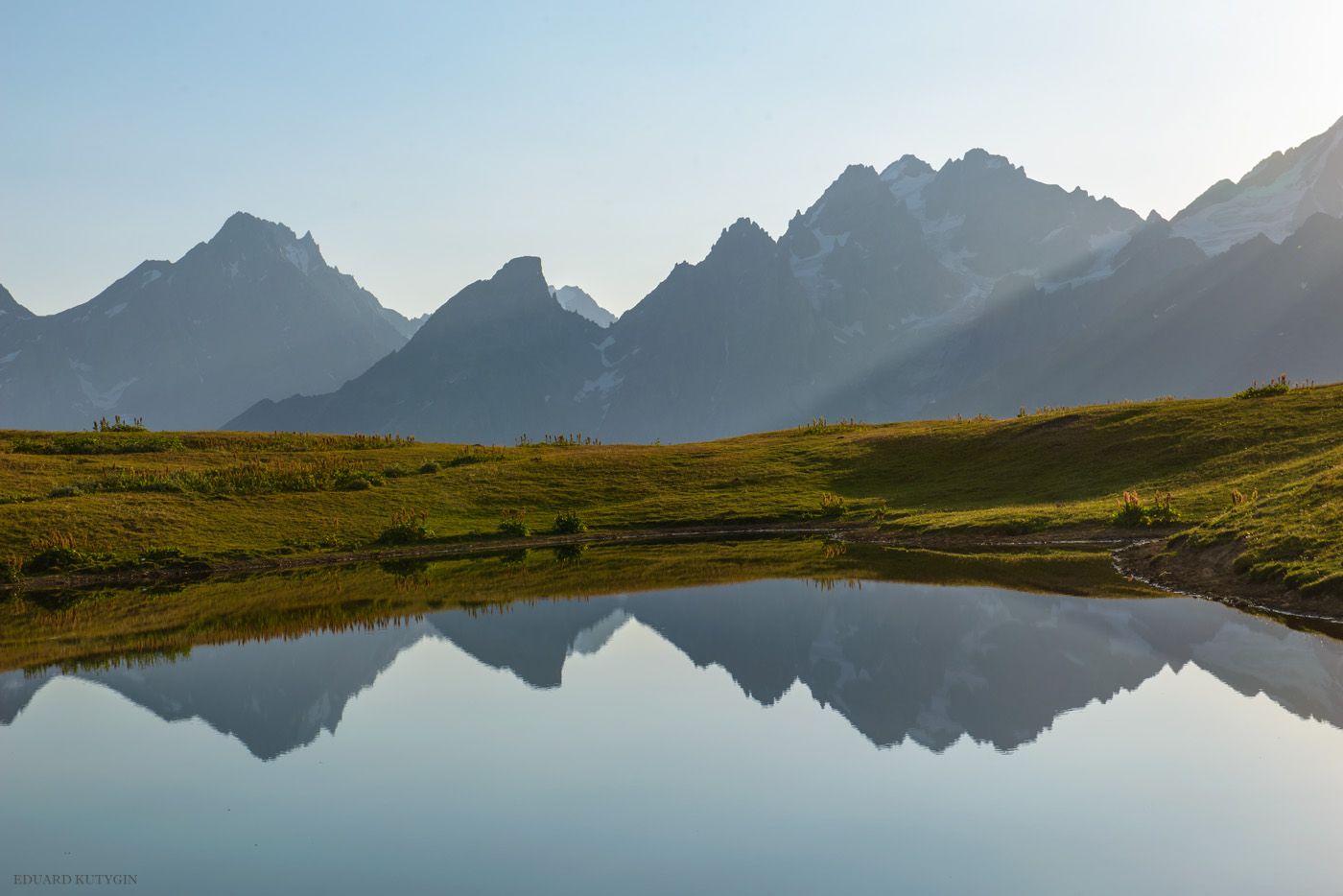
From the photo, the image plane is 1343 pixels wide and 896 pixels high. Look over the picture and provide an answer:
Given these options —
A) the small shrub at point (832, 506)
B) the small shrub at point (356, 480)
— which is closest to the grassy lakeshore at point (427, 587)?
the small shrub at point (832, 506)

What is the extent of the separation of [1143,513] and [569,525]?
32.9m

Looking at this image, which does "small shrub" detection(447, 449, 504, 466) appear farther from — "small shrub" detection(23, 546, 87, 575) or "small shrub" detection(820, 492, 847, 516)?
"small shrub" detection(23, 546, 87, 575)

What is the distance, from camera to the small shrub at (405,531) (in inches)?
2376

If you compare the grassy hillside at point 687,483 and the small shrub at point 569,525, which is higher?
the grassy hillside at point 687,483

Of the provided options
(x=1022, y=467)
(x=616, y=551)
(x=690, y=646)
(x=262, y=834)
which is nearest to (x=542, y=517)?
(x=616, y=551)

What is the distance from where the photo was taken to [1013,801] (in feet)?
54.8

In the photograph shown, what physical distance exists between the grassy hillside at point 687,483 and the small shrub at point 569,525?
1007 millimetres

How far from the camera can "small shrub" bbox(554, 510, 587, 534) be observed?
63.4 metres

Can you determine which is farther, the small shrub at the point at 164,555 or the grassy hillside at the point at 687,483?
the small shrub at the point at 164,555

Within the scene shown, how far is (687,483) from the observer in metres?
75.6

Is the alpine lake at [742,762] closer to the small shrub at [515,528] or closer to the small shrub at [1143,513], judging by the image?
the small shrub at [1143,513]

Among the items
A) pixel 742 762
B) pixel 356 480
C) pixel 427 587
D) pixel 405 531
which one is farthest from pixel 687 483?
pixel 742 762

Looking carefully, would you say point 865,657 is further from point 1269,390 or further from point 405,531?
point 1269,390

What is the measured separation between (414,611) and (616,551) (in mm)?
18816
